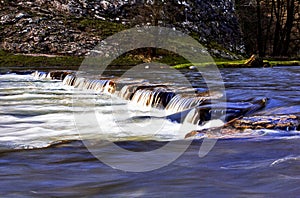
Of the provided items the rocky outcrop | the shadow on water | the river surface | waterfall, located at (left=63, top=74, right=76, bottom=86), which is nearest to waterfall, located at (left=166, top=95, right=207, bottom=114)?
the river surface

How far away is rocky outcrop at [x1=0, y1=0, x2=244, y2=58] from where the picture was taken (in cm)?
3828

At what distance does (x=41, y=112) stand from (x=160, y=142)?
19.5 ft

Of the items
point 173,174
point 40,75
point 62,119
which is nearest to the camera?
point 173,174

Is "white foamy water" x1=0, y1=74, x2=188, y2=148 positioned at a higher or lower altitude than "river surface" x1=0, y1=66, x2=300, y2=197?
lower

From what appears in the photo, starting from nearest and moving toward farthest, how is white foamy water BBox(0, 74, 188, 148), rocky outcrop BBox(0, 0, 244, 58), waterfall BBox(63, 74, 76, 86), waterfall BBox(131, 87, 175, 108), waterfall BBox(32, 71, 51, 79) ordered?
white foamy water BBox(0, 74, 188, 148) < waterfall BBox(131, 87, 175, 108) < waterfall BBox(63, 74, 76, 86) < waterfall BBox(32, 71, 51, 79) < rocky outcrop BBox(0, 0, 244, 58)

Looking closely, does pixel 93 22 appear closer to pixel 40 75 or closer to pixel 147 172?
pixel 40 75

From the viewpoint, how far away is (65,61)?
3556 centimetres

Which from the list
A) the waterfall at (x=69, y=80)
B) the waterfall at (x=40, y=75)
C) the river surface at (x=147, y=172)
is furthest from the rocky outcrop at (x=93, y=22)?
Answer: the river surface at (x=147, y=172)

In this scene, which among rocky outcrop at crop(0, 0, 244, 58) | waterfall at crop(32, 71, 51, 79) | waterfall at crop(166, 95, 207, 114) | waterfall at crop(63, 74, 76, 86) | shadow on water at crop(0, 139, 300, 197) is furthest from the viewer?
rocky outcrop at crop(0, 0, 244, 58)

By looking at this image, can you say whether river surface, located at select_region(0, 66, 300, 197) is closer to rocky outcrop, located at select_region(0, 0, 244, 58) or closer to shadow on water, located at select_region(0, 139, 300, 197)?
shadow on water, located at select_region(0, 139, 300, 197)

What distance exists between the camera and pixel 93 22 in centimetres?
4112

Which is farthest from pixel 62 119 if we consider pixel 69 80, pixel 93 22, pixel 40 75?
pixel 93 22

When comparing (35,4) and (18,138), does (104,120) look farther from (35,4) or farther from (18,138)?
(35,4)

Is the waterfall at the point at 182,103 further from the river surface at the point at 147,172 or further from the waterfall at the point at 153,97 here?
the river surface at the point at 147,172
